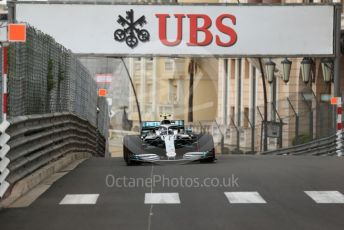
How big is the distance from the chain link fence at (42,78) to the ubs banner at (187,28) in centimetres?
560

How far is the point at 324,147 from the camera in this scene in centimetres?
2852

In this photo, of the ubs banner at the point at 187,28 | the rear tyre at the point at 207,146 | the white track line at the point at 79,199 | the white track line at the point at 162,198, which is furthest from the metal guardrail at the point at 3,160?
Answer: the ubs banner at the point at 187,28

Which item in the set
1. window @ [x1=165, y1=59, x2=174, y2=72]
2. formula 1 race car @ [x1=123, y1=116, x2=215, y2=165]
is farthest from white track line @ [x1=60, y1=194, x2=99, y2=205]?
window @ [x1=165, y1=59, x2=174, y2=72]

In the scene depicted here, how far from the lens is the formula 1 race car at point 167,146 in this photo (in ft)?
65.9

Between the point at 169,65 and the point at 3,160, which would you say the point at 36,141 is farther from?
the point at 169,65

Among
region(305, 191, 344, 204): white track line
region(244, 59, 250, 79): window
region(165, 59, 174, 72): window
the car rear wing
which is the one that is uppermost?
region(165, 59, 174, 72): window

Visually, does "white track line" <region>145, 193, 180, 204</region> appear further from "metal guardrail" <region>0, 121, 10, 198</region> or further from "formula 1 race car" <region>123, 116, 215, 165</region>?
"formula 1 race car" <region>123, 116, 215, 165</region>

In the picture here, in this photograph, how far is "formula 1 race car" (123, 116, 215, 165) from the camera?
20.1 meters

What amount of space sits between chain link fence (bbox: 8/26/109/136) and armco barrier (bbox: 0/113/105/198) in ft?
0.76

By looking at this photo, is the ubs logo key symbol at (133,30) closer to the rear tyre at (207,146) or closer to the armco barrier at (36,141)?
the armco barrier at (36,141)

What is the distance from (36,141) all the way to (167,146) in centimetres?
478

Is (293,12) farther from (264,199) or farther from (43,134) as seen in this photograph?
(264,199)

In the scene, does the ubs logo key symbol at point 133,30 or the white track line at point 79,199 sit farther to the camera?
the ubs logo key symbol at point 133,30

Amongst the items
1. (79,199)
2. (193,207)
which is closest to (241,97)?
(79,199)
